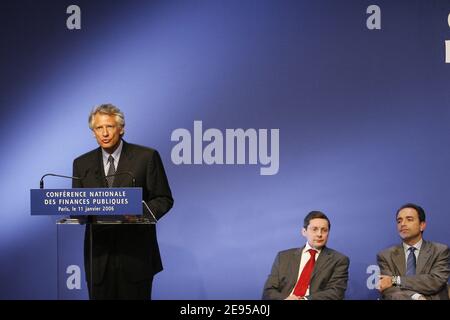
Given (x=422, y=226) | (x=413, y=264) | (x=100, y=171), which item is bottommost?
(x=413, y=264)

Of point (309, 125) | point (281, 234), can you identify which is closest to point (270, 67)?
Result: point (309, 125)

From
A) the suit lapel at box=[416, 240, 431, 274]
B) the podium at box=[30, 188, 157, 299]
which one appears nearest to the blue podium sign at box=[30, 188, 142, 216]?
the podium at box=[30, 188, 157, 299]

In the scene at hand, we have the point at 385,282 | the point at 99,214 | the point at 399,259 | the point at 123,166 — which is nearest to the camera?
the point at 99,214

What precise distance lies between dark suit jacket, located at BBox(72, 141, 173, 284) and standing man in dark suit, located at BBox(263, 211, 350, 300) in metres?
1.01

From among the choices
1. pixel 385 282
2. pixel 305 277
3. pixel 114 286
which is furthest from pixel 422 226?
pixel 114 286

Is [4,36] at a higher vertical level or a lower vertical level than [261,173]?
higher

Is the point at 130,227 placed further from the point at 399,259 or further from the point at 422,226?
the point at 422,226

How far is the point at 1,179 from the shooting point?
6.56m

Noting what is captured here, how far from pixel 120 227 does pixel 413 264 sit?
220cm

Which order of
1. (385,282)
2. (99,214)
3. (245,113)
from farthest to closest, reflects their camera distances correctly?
(245,113), (385,282), (99,214)

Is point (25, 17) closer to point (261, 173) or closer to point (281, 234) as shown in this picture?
point (261, 173)

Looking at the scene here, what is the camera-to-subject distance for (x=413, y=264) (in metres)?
6.02

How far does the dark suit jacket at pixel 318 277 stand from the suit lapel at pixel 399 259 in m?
0.40
